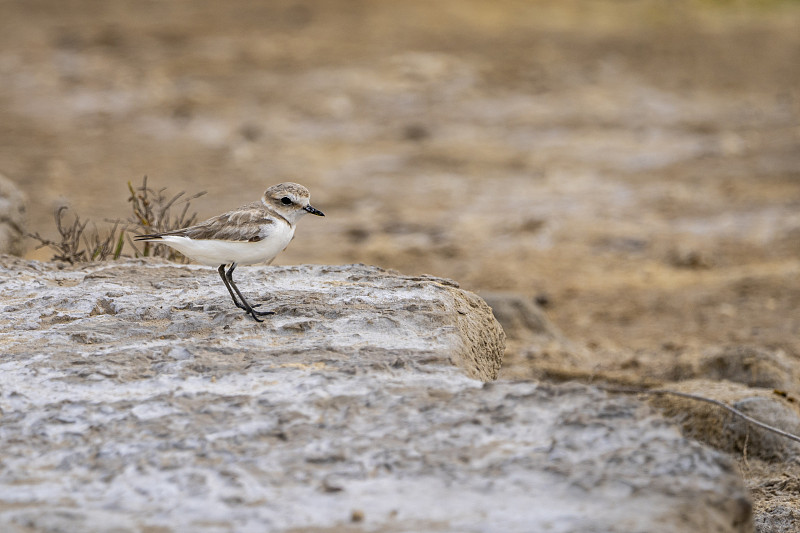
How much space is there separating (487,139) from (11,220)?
823 centimetres

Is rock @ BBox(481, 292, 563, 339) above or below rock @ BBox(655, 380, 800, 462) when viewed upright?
above

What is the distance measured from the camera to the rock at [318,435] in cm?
257

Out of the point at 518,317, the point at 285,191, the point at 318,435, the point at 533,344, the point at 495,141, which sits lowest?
the point at 318,435

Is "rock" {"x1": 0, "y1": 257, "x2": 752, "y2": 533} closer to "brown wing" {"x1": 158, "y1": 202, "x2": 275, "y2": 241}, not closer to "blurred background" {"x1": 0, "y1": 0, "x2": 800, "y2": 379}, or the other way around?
"brown wing" {"x1": 158, "y1": 202, "x2": 275, "y2": 241}

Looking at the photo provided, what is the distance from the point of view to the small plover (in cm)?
390

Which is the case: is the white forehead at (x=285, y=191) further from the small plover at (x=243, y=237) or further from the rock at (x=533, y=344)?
the rock at (x=533, y=344)

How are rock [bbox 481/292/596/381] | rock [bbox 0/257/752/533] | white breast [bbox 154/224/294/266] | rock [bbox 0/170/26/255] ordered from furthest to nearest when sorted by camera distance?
1. rock [bbox 481/292/596/381]
2. rock [bbox 0/170/26/255]
3. white breast [bbox 154/224/294/266]
4. rock [bbox 0/257/752/533]

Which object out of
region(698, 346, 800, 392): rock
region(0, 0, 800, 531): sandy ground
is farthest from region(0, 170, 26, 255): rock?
region(698, 346, 800, 392): rock

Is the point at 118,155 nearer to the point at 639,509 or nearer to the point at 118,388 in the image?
the point at 118,388

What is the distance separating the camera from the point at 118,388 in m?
3.28

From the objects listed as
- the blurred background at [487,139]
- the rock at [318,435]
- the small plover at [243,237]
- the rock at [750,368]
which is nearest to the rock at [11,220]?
the rock at [318,435]

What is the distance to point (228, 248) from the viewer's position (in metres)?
3.89

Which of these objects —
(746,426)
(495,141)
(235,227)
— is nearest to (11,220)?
(235,227)

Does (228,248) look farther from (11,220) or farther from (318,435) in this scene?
(11,220)
